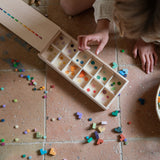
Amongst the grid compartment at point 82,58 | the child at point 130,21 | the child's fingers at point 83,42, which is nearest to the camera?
the child at point 130,21

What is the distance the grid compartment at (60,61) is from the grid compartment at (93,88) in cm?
15

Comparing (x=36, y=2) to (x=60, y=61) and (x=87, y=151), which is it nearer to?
(x=60, y=61)

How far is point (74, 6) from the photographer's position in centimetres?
92

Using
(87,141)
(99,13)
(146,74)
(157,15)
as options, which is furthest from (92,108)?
(157,15)

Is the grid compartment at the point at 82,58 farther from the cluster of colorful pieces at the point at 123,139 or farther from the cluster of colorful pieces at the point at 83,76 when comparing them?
the cluster of colorful pieces at the point at 123,139

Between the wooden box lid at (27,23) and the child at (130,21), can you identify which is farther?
the wooden box lid at (27,23)

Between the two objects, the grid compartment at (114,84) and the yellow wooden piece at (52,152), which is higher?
the grid compartment at (114,84)

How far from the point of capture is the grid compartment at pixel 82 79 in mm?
868

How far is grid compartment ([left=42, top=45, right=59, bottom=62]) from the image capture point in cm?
89

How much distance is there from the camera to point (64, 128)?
34.9 inches

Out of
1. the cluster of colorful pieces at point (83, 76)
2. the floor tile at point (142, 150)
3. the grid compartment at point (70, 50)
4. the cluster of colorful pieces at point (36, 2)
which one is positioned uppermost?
the cluster of colorful pieces at point (36, 2)

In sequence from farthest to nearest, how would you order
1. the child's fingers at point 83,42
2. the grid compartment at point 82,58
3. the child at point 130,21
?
the grid compartment at point 82,58
the child's fingers at point 83,42
the child at point 130,21

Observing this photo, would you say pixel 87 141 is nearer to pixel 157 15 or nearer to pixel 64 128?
pixel 64 128

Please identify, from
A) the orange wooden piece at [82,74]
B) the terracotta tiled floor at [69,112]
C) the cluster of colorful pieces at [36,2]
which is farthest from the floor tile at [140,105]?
the cluster of colorful pieces at [36,2]
